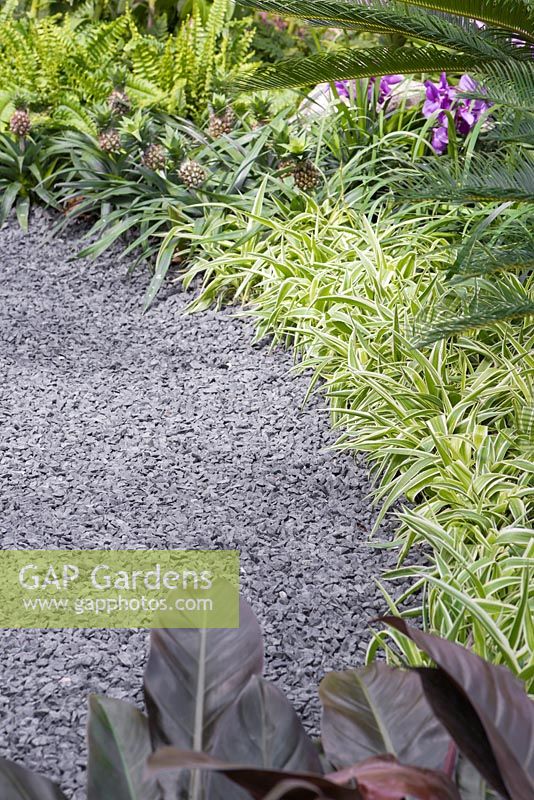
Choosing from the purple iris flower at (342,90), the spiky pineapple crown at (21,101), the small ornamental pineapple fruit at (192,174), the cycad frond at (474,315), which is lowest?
the small ornamental pineapple fruit at (192,174)

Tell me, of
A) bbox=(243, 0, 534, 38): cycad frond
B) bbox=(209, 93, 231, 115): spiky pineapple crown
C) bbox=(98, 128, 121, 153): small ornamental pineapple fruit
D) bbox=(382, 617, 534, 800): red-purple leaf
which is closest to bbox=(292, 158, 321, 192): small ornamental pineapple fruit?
bbox=(209, 93, 231, 115): spiky pineapple crown

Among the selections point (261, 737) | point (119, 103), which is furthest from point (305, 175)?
point (261, 737)

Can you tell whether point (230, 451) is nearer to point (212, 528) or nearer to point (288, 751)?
point (212, 528)

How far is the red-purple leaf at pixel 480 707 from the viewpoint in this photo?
941 millimetres

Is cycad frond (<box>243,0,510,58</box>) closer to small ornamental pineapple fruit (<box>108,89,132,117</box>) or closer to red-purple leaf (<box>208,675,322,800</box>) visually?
red-purple leaf (<box>208,675,322,800</box>)

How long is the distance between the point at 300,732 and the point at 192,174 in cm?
281

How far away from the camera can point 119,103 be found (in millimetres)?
4062

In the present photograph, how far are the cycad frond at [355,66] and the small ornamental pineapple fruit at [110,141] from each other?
154 cm

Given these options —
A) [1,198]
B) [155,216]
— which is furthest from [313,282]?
[1,198]

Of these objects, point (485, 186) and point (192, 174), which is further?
point (192, 174)

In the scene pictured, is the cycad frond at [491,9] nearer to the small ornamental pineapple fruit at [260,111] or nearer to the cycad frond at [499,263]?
the cycad frond at [499,263]

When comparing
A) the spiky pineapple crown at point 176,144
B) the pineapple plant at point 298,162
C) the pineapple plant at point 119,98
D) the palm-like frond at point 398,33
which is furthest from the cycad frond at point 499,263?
the pineapple plant at point 119,98

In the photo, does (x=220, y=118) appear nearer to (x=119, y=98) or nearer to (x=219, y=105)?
(x=219, y=105)

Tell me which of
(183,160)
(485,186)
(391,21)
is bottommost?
(183,160)
